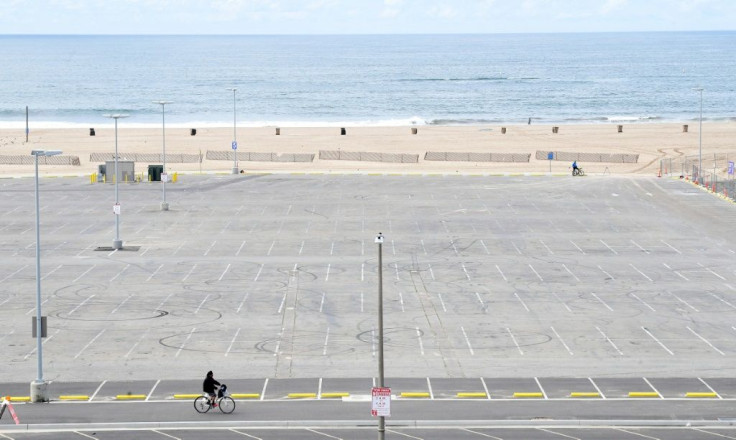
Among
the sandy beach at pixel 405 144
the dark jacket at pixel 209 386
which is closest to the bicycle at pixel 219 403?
the dark jacket at pixel 209 386

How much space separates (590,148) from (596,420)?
10152 cm

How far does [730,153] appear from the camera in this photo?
123562 mm

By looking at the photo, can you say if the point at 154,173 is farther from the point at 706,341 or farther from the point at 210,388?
the point at 210,388

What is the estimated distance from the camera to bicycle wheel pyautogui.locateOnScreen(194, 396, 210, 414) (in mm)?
35594

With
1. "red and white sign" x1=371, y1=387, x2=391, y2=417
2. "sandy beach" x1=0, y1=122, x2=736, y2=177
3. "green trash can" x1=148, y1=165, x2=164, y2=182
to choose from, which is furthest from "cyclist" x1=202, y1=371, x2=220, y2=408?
"sandy beach" x1=0, y1=122, x2=736, y2=177

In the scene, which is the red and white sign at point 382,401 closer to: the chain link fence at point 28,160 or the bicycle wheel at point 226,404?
the bicycle wheel at point 226,404

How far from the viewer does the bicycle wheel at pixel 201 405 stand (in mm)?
35594

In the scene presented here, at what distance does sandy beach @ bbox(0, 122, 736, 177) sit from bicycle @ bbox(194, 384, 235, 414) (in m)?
77.7

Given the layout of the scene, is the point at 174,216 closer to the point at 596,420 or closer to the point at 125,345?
the point at 125,345

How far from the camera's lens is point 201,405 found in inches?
1404

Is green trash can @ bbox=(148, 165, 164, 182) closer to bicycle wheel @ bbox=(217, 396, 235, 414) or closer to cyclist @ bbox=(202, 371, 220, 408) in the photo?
bicycle wheel @ bbox=(217, 396, 235, 414)

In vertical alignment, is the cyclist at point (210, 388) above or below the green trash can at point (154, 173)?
below

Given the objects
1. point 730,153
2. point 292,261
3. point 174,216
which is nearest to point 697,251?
point 292,261

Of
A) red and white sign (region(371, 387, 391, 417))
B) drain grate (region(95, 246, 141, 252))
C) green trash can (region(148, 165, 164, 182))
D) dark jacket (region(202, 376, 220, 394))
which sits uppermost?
green trash can (region(148, 165, 164, 182))
